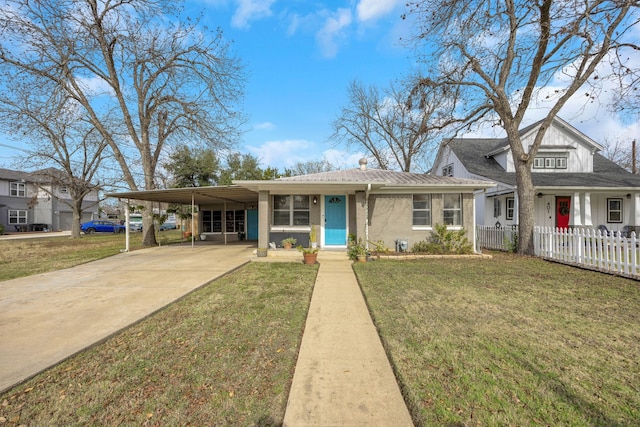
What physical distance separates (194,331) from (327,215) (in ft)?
26.5

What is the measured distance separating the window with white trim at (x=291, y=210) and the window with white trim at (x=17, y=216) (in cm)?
3670

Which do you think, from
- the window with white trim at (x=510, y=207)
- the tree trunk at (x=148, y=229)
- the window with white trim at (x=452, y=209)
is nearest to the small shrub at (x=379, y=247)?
the window with white trim at (x=452, y=209)

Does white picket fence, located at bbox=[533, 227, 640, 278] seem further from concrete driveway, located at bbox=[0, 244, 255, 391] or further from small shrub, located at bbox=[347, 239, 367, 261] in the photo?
concrete driveway, located at bbox=[0, 244, 255, 391]

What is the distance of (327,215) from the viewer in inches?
457

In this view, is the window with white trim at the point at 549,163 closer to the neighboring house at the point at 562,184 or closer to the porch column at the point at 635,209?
the neighboring house at the point at 562,184

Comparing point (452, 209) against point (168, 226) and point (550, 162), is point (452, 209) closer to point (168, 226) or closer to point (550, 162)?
point (550, 162)

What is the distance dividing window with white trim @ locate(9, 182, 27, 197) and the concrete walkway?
42526 millimetres

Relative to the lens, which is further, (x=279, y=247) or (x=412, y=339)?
(x=279, y=247)

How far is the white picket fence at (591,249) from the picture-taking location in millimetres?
6922

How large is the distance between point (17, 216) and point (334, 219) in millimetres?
38936

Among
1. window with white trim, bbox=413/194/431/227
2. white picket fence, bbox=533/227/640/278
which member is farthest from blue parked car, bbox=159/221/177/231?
white picket fence, bbox=533/227/640/278

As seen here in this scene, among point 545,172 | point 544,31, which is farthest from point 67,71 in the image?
point 545,172

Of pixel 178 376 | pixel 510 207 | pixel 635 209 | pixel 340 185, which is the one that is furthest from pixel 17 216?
pixel 635 209

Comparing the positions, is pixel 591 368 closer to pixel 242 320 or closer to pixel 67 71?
pixel 242 320
